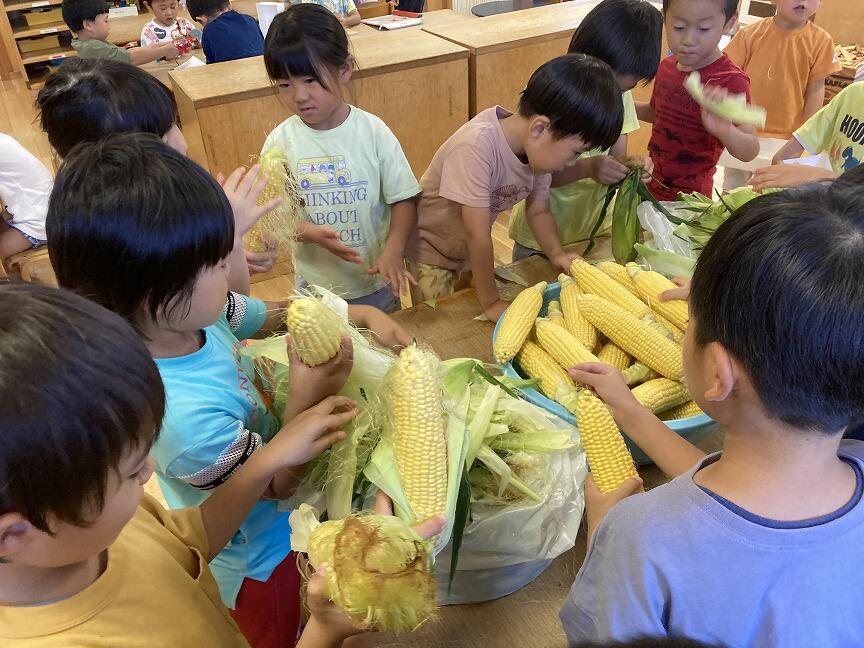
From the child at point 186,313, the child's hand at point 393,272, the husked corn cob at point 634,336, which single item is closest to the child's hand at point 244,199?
the child at point 186,313

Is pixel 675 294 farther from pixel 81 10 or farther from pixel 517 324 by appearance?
pixel 81 10

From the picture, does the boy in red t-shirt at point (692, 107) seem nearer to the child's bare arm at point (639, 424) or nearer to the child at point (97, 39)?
the child's bare arm at point (639, 424)

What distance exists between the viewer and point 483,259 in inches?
67.9

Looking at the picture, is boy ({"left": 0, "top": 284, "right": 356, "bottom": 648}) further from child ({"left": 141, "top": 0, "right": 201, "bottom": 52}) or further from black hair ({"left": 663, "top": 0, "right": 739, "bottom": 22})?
child ({"left": 141, "top": 0, "right": 201, "bottom": 52})

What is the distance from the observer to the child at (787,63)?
9.92 feet

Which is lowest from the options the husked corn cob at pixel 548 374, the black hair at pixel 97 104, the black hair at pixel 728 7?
the husked corn cob at pixel 548 374

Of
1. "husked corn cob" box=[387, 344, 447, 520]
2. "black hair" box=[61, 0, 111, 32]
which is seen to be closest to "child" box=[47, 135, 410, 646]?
"husked corn cob" box=[387, 344, 447, 520]

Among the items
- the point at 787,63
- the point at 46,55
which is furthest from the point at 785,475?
the point at 46,55

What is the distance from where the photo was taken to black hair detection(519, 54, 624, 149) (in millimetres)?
1579

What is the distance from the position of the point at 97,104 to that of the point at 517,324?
1.05 m

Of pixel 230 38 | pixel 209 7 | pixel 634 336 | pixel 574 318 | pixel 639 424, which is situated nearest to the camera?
pixel 639 424

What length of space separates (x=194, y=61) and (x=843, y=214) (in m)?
4.09

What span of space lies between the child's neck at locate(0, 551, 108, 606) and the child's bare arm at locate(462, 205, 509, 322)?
3.69 feet

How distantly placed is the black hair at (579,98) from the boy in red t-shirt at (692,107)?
0.57 m
